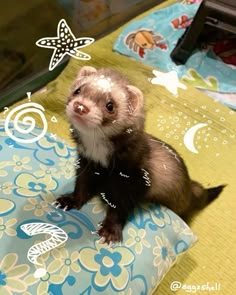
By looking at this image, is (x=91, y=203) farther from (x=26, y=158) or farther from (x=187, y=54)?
(x=187, y=54)

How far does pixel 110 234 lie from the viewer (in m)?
0.65

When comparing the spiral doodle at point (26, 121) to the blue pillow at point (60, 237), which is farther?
the spiral doodle at point (26, 121)

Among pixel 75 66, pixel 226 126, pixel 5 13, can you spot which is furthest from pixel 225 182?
pixel 5 13

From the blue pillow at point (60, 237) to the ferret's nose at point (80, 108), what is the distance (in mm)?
152

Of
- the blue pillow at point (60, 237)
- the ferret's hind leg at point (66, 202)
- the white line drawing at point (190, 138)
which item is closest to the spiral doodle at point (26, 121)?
the blue pillow at point (60, 237)

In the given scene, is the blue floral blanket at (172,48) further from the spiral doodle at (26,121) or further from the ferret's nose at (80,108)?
the ferret's nose at (80,108)

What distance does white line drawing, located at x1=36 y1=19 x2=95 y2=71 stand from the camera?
0.74 meters

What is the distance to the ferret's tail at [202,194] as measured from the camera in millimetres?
855

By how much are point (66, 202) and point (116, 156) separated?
0.31 feet

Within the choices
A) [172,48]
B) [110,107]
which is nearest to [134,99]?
[110,107]

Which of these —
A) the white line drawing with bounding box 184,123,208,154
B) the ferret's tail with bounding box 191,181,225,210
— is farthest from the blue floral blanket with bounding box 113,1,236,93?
the ferret's tail with bounding box 191,181,225,210

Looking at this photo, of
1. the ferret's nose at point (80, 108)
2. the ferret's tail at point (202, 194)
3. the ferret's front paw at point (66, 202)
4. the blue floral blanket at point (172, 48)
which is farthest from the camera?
the blue floral blanket at point (172, 48)

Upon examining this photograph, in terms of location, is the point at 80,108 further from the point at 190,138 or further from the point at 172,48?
the point at 172,48

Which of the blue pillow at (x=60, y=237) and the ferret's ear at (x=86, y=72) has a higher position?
the ferret's ear at (x=86, y=72)
